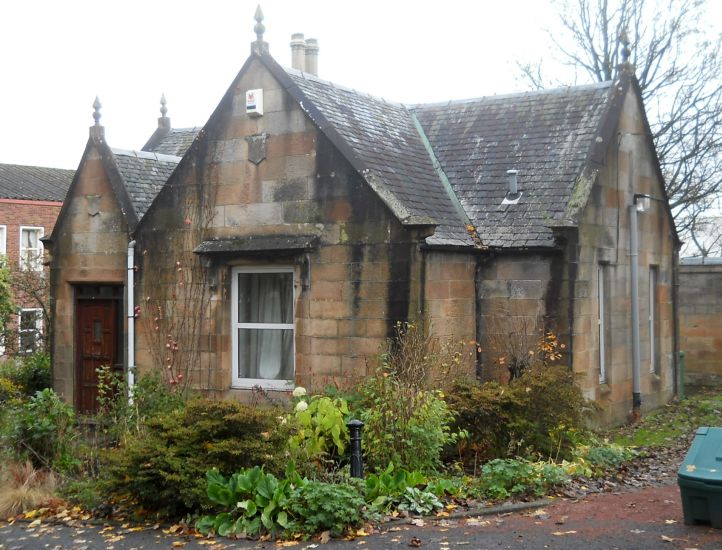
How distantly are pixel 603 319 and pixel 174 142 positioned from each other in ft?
41.6

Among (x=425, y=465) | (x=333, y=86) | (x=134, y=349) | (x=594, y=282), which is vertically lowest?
(x=425, y=465)

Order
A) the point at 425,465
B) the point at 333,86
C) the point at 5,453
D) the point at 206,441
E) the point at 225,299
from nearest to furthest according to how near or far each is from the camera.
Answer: the point at 206,441 → the point at 425,465 → the point at 5,453 → the point at 225,299 → the point at 333,86

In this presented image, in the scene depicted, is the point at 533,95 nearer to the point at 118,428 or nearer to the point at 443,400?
the point at 443,400

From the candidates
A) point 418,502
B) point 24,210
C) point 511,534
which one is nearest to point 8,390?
point 418,502

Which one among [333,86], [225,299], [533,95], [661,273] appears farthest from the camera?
[661,273]

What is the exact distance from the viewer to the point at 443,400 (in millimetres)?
11344

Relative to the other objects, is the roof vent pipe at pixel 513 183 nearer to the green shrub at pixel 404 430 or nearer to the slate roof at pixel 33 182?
the green shrub at pixel 404 430

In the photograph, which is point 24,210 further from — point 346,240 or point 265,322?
point 346,240

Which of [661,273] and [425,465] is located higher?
[661,273]

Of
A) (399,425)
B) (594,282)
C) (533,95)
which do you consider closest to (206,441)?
(399,425)

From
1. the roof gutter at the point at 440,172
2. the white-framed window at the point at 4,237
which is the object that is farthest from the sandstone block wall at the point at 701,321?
the white-framed window at the point at 4,237

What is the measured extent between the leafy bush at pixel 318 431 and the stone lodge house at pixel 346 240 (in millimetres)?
2613

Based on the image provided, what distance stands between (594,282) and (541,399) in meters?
4.08

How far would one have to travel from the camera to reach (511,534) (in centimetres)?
853
